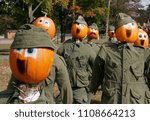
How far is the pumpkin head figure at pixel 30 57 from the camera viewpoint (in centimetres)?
454

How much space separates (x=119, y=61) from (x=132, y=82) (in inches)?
14.2

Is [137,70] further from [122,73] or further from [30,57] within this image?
[30,57]

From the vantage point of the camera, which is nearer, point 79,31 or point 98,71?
point 98,71

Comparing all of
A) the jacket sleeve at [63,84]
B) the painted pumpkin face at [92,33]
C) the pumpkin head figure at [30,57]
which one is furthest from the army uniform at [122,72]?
the painted pumpkin face at [92,33]

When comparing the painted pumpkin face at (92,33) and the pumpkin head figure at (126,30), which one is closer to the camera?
the pumpkin head figure at (126,30)

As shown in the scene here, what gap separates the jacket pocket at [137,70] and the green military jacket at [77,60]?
316cm

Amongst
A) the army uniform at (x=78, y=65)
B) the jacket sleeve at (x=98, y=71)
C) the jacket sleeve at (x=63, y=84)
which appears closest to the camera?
the jacket sleeve at (x=63, y=84)

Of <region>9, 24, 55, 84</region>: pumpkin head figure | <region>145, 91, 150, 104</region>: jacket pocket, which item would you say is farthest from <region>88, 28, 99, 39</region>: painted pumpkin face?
<region>9, 24, 55, 84</region>: pumpkin head figure

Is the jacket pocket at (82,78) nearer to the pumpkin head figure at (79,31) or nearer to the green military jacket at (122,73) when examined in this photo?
the pumpkin head figure at (79,31)

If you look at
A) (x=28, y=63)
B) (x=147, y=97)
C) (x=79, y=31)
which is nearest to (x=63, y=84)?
(x=28, y=63)

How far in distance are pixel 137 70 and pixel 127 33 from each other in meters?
0.57

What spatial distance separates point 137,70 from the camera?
6.96 m

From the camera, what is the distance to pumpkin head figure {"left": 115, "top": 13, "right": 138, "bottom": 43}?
278 inches

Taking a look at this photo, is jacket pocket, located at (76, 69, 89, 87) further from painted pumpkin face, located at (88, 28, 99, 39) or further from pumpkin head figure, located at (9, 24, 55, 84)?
pumpkin head figure, located at (9, 24, 55, 84)
